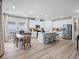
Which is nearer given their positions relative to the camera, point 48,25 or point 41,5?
point 41,5

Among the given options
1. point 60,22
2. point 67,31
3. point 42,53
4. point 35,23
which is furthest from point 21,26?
point 42,53

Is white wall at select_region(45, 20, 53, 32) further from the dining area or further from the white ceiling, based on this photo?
the dining area

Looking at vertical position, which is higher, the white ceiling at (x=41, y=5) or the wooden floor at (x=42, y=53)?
the white ceiling at (x=41, y=5)

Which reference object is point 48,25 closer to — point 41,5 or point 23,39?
point 41,5

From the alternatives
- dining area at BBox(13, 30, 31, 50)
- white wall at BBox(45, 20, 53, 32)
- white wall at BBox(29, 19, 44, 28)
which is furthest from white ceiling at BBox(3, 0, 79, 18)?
white wall at BBox(45, 20, 53, 32)

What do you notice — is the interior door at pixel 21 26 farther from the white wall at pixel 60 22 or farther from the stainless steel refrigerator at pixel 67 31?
the stainless steel refrigerator at pixel 67 31

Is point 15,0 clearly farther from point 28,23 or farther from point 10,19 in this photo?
point 28,23

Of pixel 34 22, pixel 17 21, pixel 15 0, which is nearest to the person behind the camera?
pixel 15 0

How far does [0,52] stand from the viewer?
418cm

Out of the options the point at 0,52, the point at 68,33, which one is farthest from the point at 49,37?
the point at 0,52

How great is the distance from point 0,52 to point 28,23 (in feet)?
24.5

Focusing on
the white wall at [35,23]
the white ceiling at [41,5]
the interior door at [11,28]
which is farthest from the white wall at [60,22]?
the interior door at [11,28]

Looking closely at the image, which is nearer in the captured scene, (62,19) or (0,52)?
(0,52)

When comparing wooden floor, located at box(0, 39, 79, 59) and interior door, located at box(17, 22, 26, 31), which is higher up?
interior door, located at box(17, 22, 26, 31)
